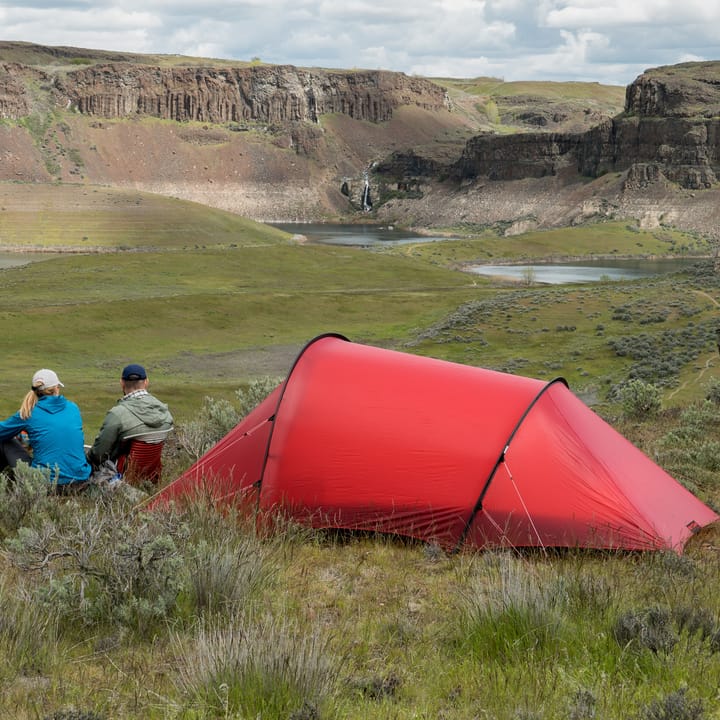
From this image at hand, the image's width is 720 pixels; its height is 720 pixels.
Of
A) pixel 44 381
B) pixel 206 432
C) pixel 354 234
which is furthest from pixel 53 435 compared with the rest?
pixel 354 234

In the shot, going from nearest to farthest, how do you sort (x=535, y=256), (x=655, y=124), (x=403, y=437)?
(x=403, y=437) → (x=535, y=256) → (x=655, y=124)

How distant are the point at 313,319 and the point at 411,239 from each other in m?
92.1

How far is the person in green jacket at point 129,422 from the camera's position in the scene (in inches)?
413

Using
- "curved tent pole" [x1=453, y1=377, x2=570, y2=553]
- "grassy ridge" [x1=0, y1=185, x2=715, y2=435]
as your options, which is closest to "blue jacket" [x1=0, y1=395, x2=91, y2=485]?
"curved tent pole" [x1=453, y1=377, x2=570, y2=553]

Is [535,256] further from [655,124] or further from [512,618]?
[512,618]

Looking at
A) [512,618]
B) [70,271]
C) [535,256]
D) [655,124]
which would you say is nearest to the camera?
[512,618]

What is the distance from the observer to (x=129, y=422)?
10.5 meters

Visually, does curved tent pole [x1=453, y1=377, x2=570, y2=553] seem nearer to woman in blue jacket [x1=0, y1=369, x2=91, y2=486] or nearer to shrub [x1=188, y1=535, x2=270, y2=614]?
shrub [x1=188, y1=535, x2=270, y2=614]

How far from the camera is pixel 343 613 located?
6.88 meters

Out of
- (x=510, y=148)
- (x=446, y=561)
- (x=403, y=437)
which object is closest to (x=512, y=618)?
(x=446, y=561)

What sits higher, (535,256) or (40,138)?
(40,138)

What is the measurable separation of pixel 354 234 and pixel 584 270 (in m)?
66.5

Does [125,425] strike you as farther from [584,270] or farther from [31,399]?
[584,270]

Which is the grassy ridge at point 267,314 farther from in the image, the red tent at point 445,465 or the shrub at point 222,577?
the shrub at point 222,577
